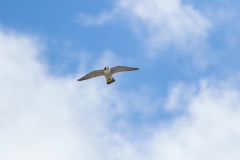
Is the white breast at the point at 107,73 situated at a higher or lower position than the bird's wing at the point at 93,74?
lower

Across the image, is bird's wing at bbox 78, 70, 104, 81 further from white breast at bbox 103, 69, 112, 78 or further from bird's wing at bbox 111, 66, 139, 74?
bird's wing at bbox 111, 66, 139, 74

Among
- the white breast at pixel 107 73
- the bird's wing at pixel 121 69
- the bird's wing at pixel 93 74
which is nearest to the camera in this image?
the bird's wing at pixel 121 69

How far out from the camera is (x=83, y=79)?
9762 centimetres

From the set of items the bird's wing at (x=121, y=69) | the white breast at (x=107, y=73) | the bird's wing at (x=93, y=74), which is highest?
the bird's wing at (x=93, y=74)

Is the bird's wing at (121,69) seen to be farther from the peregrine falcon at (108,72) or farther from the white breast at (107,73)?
the white breast at (107,73)

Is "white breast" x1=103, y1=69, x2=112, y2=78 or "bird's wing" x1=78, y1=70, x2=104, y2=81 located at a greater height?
"bird's wing" x1=78, y1=70, x2=104, y2=81

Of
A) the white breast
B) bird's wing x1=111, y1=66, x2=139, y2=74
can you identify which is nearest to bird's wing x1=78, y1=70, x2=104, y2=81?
the white breast

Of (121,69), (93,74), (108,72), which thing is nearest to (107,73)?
(108,72)

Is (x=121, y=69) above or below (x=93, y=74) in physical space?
below

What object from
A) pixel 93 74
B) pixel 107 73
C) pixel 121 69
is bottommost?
pixel 107 73

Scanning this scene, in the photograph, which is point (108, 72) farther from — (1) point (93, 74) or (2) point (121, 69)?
(1) point (93, 74)

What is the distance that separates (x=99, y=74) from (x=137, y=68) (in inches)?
159

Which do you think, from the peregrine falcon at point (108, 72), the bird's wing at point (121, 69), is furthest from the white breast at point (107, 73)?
the bird's wing at point (121, 69)

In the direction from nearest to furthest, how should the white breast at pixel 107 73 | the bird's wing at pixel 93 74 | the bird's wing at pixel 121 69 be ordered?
the bird's wing at pixel 121 69 < the white breast at pixel 107 73 < the bird's wing at pixel 93 74
